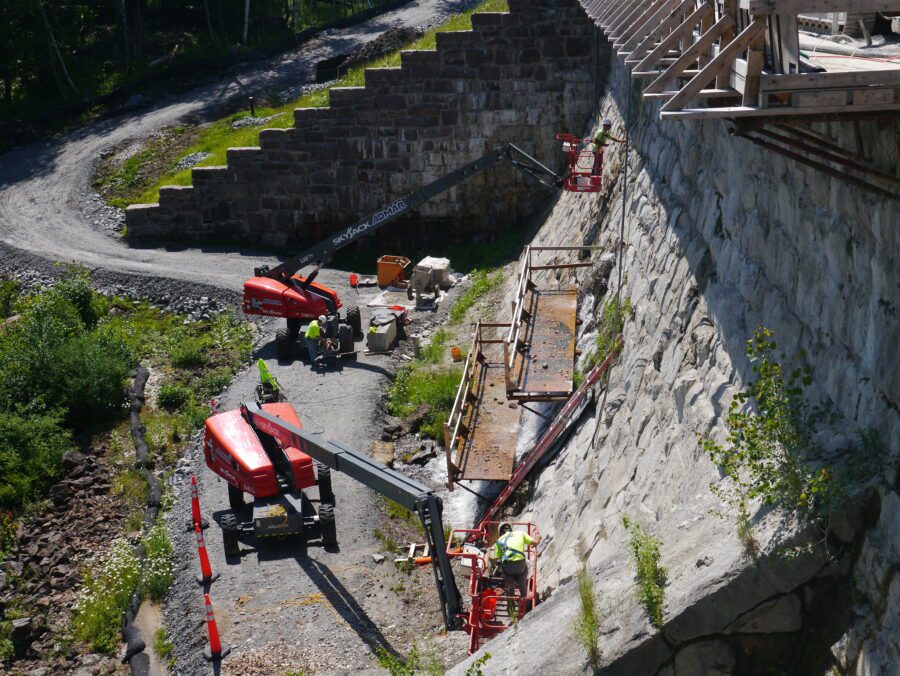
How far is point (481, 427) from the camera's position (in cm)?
1541

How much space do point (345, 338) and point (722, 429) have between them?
41.2 ft

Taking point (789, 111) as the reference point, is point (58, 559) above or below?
below

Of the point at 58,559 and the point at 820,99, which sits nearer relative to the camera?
the point at 820,99

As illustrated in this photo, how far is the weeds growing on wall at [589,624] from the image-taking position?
8188 millimetres

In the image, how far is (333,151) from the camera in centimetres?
2739

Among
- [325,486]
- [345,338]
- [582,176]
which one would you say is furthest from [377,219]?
[325,486]

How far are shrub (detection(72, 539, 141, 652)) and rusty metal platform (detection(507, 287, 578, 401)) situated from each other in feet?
19.6

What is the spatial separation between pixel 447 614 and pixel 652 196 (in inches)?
262

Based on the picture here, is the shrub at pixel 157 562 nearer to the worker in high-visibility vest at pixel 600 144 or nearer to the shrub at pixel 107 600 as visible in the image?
the shrub at pixel 107 600

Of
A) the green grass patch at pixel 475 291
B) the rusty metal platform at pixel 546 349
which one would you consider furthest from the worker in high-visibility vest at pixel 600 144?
the green grass patch at pixel 475 291

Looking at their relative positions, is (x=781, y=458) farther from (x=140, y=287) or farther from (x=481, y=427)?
(x=140, y=287)

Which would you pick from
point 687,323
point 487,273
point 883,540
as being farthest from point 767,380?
point 487,273

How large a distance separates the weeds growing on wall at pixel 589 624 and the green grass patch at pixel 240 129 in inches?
839

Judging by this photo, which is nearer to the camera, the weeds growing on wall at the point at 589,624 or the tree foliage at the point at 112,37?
the weeds growing on wall at the point at 589,624
